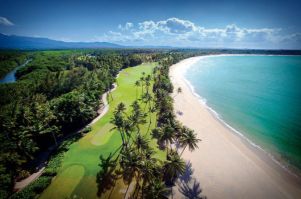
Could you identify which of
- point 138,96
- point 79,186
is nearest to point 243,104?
point 138,96

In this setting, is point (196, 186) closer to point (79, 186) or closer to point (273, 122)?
point (79, 186)

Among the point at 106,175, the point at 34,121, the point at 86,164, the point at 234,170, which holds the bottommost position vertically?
the point at 234,170

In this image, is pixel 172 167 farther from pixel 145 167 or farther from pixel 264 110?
pixel 264 110

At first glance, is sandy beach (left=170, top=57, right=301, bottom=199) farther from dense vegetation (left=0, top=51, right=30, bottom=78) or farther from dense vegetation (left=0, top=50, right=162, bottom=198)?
dense vegetation (left=0, top=51, right=30, bottom=78)

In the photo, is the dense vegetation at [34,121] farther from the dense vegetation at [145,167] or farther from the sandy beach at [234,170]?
the sandy beach at [234,170]

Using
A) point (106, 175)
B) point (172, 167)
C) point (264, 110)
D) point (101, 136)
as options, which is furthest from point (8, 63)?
point (264, 110)

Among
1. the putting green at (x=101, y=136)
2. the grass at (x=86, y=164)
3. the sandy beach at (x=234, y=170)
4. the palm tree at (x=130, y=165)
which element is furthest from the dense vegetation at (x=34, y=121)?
the sandy beach at (x=234, y=170)
